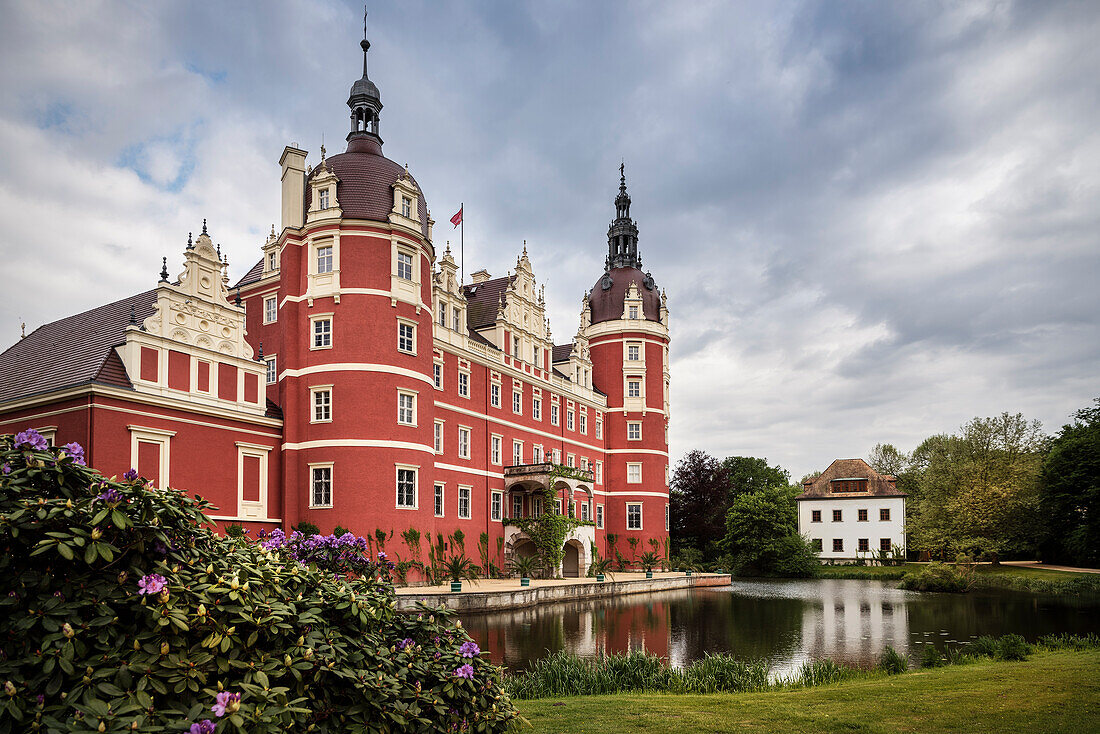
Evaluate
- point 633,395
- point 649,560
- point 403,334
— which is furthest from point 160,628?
point 633,395

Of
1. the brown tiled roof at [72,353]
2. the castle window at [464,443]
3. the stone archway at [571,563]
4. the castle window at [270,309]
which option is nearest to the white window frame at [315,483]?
the castle window at [270,309]

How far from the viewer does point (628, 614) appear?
28.0m

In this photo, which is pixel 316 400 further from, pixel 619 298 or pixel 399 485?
pixel 619 298

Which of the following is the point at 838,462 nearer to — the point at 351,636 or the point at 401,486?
the point at 401,486

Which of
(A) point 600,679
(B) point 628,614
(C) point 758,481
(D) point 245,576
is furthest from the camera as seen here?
(C) point 758,481

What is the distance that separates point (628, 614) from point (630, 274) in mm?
31255

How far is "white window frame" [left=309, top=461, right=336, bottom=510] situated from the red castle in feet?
0.17

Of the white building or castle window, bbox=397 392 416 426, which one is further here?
the white building

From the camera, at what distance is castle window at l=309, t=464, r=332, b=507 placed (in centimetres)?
2891

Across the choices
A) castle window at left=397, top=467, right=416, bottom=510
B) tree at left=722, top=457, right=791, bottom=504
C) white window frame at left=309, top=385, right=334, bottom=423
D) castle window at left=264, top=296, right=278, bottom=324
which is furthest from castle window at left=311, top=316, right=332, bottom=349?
tree at left=722, top=457, right=791, bottom=504

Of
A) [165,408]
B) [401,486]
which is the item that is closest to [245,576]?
[165,408]

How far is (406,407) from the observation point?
31.0 m

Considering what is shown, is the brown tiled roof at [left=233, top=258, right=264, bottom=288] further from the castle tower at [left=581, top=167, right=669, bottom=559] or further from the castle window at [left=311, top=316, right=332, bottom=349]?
the castle tower at [left=581, top=167, right=669, bottom=559]

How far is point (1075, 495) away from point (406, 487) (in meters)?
42.4
